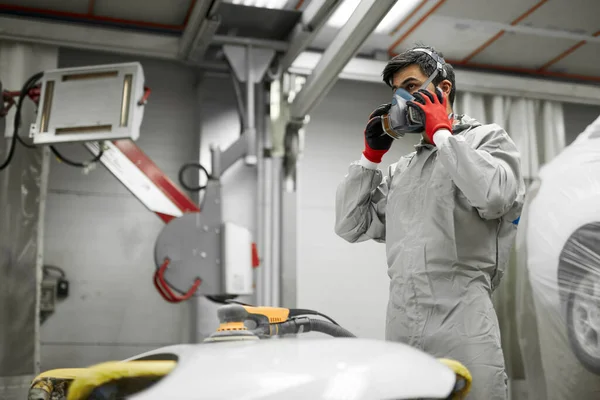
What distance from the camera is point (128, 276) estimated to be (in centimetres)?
484

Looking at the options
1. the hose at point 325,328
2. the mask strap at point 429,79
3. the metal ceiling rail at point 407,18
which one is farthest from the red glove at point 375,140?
the metal ceiling rail at point 407,18

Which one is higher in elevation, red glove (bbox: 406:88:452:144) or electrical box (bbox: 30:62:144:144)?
electrical box (bbox: 30:62:144:144)

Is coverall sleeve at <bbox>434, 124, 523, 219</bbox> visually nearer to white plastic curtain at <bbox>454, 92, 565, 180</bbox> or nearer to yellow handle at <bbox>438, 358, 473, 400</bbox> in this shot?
yellow handle at <bbox>438, 358, 473, 400</bbox>

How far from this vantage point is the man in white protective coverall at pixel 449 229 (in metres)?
1.85

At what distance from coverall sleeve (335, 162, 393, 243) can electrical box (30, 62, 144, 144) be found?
2.01m

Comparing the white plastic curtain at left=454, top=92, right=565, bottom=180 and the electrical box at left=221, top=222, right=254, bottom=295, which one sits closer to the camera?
the electrical box at left=221, top=222, right=254, bottom=295

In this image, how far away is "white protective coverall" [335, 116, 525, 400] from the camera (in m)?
1.85

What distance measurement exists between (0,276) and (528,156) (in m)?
3.68

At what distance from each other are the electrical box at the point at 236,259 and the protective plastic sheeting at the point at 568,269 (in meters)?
1.59

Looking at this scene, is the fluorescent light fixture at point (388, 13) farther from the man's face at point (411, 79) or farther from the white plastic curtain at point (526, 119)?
the man's face at point (411, 79)

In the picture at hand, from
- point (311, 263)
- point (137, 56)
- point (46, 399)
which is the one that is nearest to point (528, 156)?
point (311, 263)

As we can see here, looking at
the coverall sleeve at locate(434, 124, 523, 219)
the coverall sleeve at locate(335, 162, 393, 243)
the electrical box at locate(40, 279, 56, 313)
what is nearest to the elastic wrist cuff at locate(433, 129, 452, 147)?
the coverall sleeve at locate(434, 124, 523, 219)

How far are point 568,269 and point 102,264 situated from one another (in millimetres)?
2985

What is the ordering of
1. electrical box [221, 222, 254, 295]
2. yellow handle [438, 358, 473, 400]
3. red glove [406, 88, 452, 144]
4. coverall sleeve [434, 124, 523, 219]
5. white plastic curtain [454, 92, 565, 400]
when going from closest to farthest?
yellow handle [438, 358, 473, 400], coverall sleeve [434, 124, 523, 219], red glove [406, 88, 452, 144], electrical box [221, 222, 254, 295], white plastic curtain [454, 92, 565, 400]
